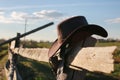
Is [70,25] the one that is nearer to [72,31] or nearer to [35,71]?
[72,31]

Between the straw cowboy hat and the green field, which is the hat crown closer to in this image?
the straw cowboy hat

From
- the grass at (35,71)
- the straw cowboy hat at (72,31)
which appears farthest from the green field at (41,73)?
the straw cowboy hat at (72,31)

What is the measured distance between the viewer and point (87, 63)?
3.20 meters

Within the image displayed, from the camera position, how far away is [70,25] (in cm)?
349

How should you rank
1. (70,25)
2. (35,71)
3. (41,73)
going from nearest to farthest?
1. (70,25)
2. (41,73)
3. (35,71)

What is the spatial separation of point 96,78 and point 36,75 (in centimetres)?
212

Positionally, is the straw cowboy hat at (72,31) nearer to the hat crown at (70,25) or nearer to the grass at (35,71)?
the hat crown at (70,25)

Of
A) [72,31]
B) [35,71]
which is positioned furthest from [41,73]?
[72,31]

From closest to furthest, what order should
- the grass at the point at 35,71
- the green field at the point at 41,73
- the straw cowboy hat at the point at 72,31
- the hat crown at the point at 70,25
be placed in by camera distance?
the straw cowboy hat at the point at 72,31 < the hat crown at the point at 70,25 < the green field at the point at 41,73 < the grass at the point at 35,71

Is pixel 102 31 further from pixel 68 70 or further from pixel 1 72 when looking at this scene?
pixel 1 72

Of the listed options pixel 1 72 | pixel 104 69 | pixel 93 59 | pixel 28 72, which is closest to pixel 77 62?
pixel 93 59

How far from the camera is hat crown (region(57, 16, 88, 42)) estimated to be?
11.4 ft

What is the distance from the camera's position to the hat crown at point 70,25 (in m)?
3.48

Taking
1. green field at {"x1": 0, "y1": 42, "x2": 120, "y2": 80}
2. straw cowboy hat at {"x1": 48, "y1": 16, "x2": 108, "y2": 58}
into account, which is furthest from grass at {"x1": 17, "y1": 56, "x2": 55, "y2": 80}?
straw cowboy hat at {"x1": 48, "y1": 16, "x2": 108, "y2": 58}
